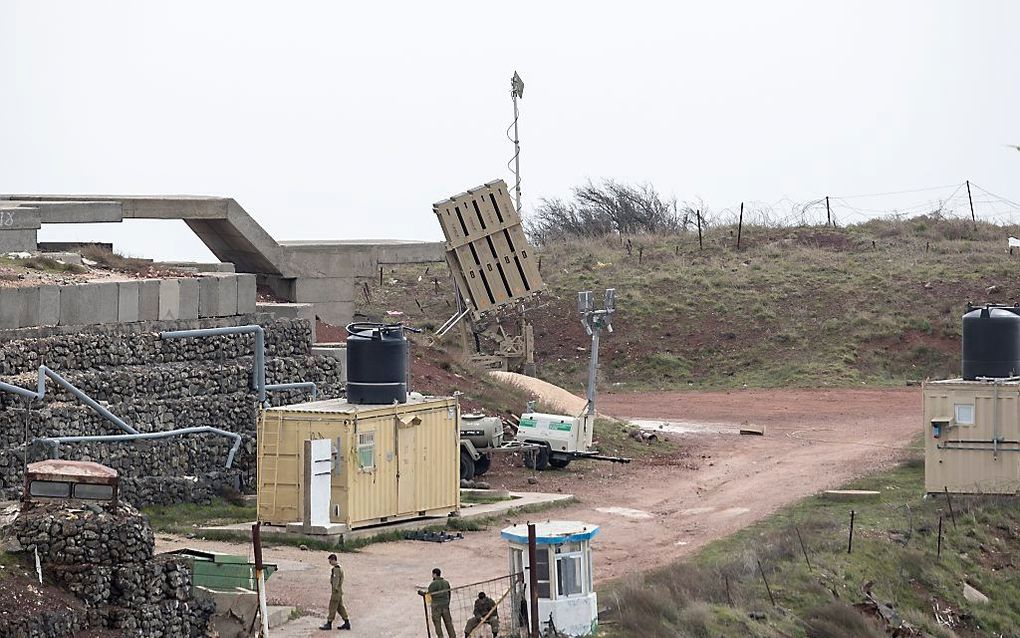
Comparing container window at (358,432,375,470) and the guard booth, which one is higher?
container window at (358,432,375,470)

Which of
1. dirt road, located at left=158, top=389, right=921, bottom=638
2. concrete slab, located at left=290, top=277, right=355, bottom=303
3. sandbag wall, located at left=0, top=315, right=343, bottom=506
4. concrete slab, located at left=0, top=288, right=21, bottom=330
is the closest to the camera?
dirt road, located at left=158, top=389, right=921, bottom=638

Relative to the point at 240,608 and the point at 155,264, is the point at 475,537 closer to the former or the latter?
the point at 240,608

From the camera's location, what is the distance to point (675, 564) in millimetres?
23000

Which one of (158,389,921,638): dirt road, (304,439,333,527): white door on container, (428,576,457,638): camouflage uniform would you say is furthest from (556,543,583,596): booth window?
(304,439,333,527): white door on container

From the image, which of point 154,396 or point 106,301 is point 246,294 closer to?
point 154,396

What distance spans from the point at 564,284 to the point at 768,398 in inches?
547

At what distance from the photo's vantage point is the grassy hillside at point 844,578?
2036 cm

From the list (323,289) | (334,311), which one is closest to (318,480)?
(323,289)

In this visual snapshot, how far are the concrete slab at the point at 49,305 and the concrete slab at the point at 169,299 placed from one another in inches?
78.3

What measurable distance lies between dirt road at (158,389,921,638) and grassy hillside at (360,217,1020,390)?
3.55 meters

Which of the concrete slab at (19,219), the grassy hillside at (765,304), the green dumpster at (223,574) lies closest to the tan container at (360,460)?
the green dumpster at (223,574)

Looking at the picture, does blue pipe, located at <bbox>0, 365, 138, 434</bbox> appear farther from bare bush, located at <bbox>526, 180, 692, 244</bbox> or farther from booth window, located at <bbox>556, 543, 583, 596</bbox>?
bare bush, located at <bbox>526, 180, 692, 244</bbox>

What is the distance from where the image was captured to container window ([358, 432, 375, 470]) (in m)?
24.8

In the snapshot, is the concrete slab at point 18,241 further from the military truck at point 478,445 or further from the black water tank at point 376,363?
the military truck at point 478,445
